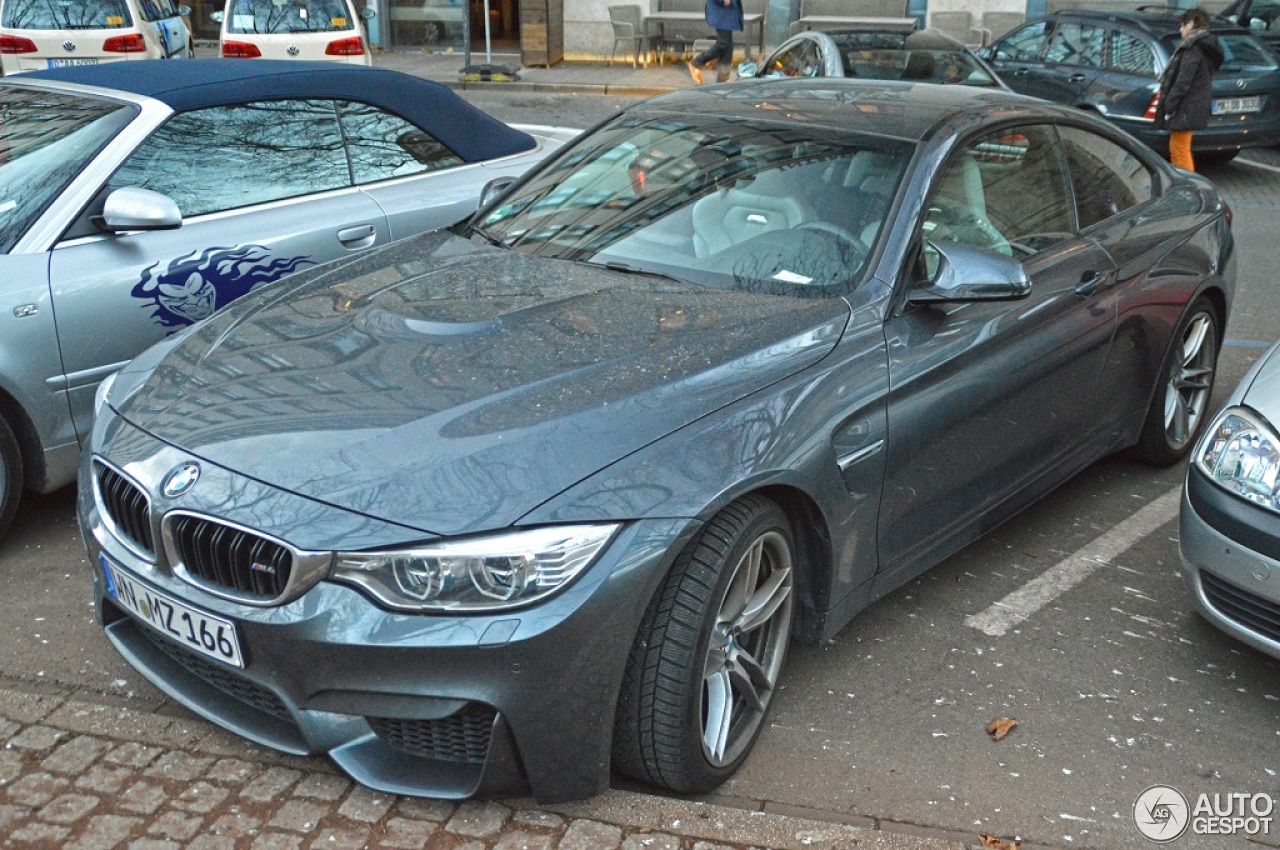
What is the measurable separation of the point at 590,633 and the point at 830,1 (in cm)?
2019

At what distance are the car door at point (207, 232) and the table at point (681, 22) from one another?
54.3 feet

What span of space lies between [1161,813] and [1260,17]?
14.2 metres

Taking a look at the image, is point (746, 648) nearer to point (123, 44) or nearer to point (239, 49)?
point (123, 44)

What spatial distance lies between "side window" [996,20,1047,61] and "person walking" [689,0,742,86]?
4.84 m

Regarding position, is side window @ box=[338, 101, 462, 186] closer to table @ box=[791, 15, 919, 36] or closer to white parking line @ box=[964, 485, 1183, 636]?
white parking line @ box=[964, 485, 1183, 636]

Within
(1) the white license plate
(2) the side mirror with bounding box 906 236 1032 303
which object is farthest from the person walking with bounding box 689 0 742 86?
(1) the white license plate

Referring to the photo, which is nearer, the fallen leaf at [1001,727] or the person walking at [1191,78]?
the fallen leaf at [1001,727]

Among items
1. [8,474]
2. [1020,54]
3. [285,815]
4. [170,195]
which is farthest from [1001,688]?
[1020,54]

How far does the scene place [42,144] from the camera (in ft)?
16.0

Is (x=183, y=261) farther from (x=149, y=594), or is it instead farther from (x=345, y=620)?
(x=345, y=620)

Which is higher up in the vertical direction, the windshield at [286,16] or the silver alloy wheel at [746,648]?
the windshield at [286,16]

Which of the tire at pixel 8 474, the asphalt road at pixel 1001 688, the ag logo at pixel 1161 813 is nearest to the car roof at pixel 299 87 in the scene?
the tire at pixel 8 474

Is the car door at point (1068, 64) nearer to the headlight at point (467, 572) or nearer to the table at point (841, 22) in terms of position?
the table at point (841, 22)

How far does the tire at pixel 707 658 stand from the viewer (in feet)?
9.70
